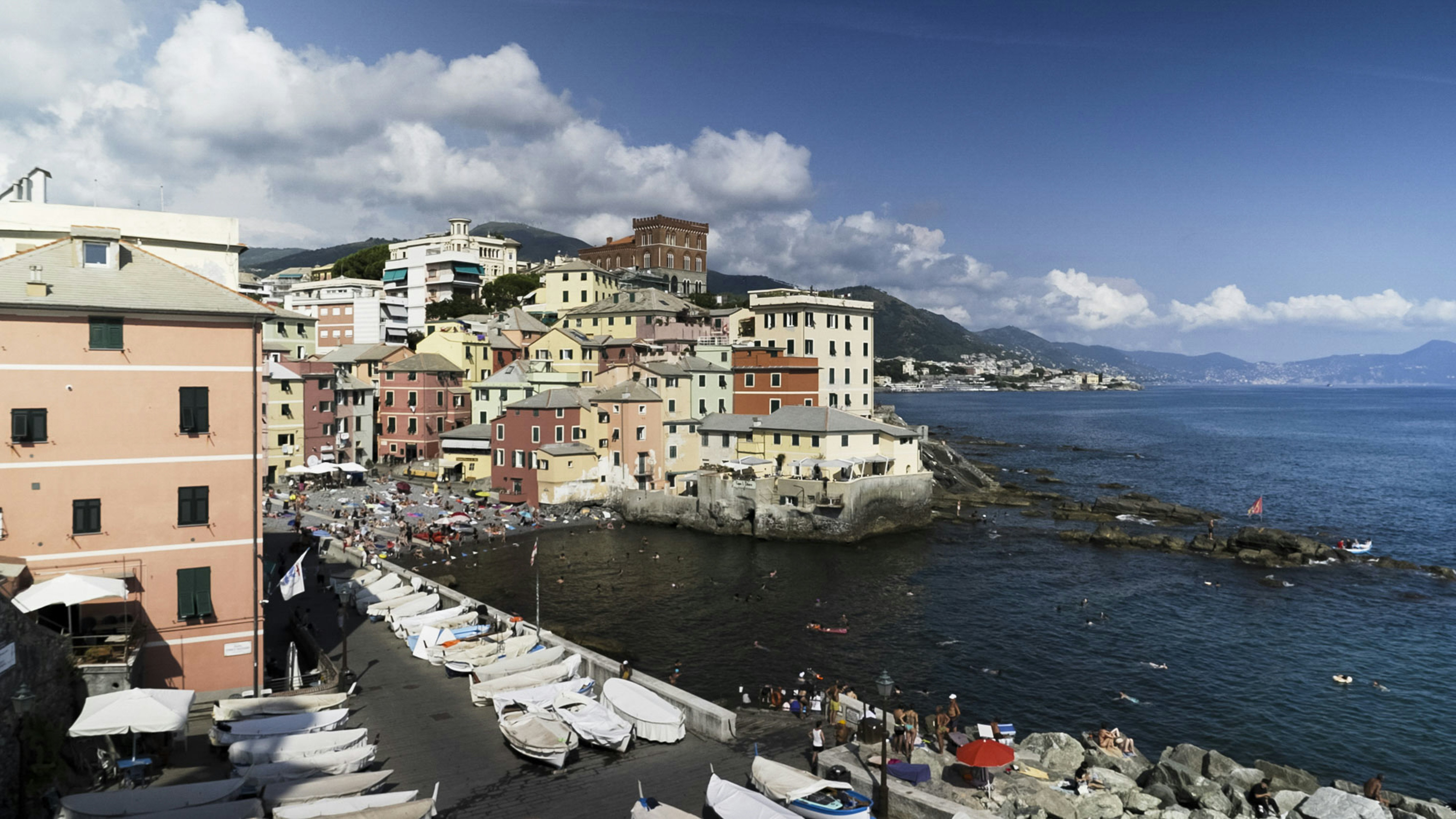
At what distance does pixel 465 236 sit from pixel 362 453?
6800 cm

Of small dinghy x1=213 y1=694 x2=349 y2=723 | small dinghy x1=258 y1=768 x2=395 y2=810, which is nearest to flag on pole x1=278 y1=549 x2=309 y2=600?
small dinghy x1=213 y1=694 x2=349 y2=723

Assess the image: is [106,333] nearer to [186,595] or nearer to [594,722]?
[186,595]

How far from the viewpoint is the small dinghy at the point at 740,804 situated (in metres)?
17.9

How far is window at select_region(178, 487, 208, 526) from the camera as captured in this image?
25.4m

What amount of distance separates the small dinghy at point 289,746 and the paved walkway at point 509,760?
114cm

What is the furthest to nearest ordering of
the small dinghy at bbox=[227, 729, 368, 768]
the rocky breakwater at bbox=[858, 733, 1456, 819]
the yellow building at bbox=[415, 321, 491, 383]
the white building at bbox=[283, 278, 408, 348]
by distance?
the white building at bbox=[283, 278, 408, 348] → the yellow building at bbox=[415, 321, 491, 383] → the rocky breakwater at bbox=[858, 733, 1456, 819] → the small dinghy at bbox=[227, 729, 368, 768]

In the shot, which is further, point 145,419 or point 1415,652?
point 1415,652

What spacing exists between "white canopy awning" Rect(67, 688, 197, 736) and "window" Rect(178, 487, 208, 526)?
631 centimetres

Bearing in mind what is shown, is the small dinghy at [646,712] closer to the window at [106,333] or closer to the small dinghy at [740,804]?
the small dinghy at [740,804]

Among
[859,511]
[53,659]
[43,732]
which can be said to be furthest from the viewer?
[859,511]

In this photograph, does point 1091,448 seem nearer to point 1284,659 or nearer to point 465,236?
point 1284,659

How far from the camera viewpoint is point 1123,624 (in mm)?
45375

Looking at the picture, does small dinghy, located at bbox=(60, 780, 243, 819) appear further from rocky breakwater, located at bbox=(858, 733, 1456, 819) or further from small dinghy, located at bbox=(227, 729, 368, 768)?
rocky breakwater, located at bbox=(858, 733, 1456, 819)

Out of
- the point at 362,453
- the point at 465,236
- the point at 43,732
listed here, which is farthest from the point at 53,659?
the point at 465,236
